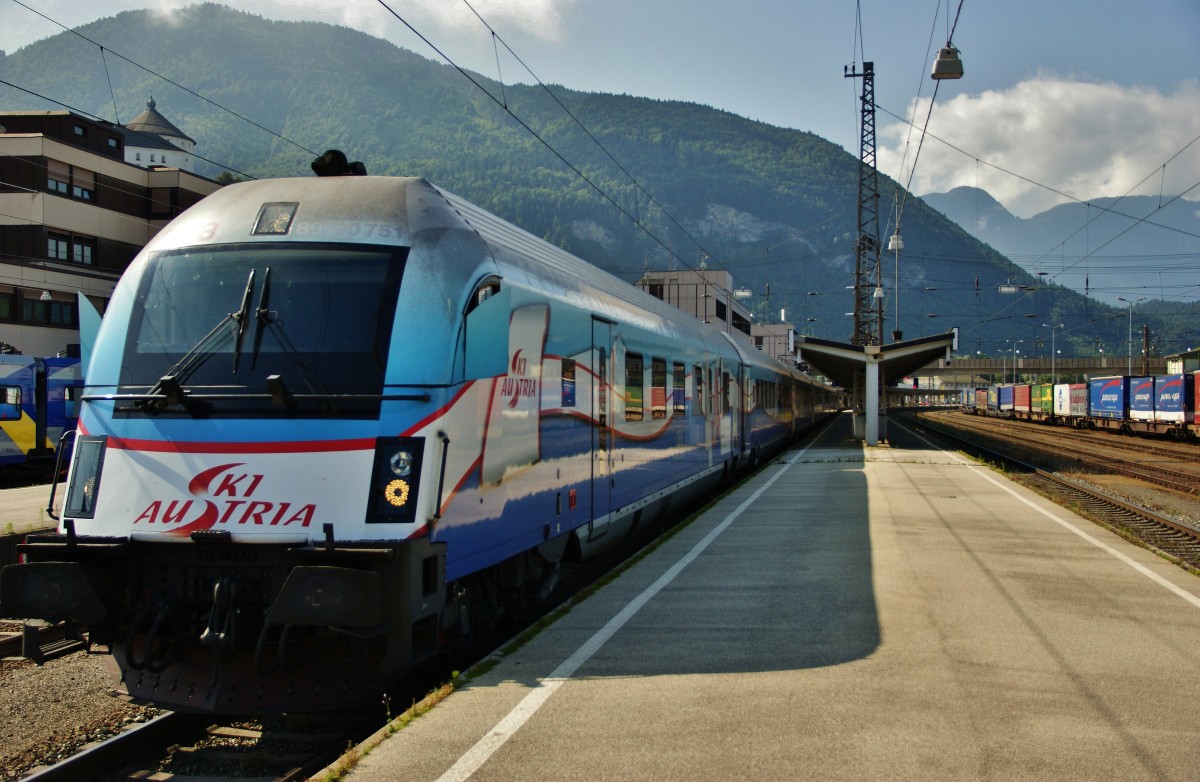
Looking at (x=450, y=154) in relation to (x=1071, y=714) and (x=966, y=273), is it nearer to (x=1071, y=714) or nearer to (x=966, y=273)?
(x=966, y=273)

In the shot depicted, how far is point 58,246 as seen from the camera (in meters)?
41.9

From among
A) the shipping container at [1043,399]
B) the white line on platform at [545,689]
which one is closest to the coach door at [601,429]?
the white line on platform at [545,689]

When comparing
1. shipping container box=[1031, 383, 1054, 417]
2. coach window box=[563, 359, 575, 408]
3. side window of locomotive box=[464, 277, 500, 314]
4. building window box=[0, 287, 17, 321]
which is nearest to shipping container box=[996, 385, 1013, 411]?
shipping container box=[1031, 383, 1054, 417]

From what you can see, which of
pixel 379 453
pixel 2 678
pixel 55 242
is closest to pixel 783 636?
pixel 379 453

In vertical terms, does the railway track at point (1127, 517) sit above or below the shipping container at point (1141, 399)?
below

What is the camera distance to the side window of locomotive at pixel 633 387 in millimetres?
10727

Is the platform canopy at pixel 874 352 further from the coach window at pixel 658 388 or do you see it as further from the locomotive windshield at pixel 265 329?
the locomotive windshield at pixel 265 329

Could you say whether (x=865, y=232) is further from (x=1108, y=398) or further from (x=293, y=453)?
(x=293, y=453)

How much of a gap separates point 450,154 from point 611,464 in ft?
592

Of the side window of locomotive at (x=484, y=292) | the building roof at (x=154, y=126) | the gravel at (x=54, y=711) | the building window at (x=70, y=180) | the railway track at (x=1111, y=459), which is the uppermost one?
the building roof at (x=154, y=126)

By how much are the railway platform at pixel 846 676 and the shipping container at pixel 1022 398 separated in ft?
211

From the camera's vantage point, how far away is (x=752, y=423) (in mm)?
23141

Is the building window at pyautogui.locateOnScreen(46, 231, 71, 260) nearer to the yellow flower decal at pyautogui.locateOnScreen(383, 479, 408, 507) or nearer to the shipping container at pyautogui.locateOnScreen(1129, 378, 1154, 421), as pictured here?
the yellow flower decal at pyautogui.locateOnScreen(383, 479, 408, 507)

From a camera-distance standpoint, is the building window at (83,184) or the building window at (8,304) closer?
the building window at (8,304)
